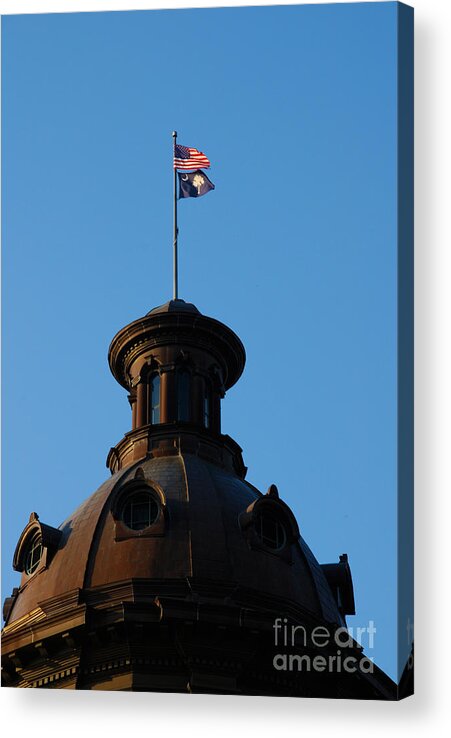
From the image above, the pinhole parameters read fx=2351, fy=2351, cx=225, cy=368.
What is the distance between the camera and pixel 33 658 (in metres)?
46.1

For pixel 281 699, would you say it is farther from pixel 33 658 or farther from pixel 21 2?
pixel 21 2

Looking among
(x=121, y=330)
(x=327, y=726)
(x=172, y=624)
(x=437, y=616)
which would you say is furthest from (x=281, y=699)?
(x=121, y=330)

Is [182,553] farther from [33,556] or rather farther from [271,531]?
[33,556]

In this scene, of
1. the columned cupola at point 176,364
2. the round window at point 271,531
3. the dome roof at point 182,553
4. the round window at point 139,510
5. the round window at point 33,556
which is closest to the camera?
the dome roof at point 182,553

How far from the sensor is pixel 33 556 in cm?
4984

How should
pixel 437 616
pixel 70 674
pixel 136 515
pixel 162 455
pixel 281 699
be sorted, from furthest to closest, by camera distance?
pixel 162 455 < pixel 136 515 < pixel 70 674 < pixel 281 699 < pixel 437 616

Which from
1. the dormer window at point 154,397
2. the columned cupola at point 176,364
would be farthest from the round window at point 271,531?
the dormer window at point 154,397

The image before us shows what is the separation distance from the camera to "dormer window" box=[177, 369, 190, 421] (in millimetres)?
54719

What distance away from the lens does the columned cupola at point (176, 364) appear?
2154 inches

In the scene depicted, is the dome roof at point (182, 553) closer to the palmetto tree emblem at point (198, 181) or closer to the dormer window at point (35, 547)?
the dormer window at point (35, 547)

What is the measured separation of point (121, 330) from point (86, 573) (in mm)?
9033

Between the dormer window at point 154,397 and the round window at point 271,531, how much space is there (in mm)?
5980

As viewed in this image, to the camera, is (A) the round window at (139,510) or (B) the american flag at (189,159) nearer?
(B) the american flag at (189,159)

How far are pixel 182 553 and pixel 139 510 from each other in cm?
167
